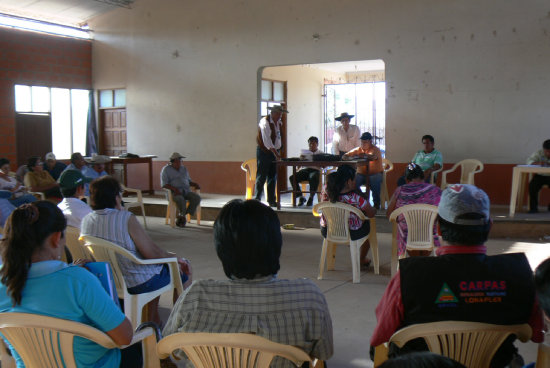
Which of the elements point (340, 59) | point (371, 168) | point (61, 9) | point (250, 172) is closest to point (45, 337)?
point (371, 168)

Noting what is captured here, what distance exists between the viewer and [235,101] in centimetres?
999

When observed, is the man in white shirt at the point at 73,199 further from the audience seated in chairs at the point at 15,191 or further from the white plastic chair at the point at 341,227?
the audience seated in chairs at the point at 15,191

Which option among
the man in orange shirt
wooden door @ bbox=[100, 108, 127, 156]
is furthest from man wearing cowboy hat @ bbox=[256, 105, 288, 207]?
wooden door @ bbox=[100, 108, 127, 156]

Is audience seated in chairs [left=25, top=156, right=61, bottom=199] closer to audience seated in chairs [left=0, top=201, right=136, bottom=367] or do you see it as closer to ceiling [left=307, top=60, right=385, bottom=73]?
audience seated in chairs [left=0, top=201, right=136, bottom=367]

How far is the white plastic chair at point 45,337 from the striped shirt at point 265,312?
322mm

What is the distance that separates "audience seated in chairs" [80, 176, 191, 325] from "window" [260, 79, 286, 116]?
6.92 meters

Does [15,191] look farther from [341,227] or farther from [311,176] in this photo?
[311,176]

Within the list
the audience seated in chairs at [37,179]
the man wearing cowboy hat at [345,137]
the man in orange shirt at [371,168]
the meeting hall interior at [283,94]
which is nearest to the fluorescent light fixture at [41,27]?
the meeting hall interior at [283,94]

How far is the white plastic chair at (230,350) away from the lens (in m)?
1.54

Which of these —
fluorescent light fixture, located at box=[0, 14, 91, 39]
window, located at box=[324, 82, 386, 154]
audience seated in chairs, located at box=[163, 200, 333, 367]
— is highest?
fluorescent light fixture, located at box=[0, 14, 91, 39]

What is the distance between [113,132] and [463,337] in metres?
10.8

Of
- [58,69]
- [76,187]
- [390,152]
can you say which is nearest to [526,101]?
[390,152]

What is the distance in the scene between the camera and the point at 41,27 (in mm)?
10836

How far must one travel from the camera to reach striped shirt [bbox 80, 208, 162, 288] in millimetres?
3229
